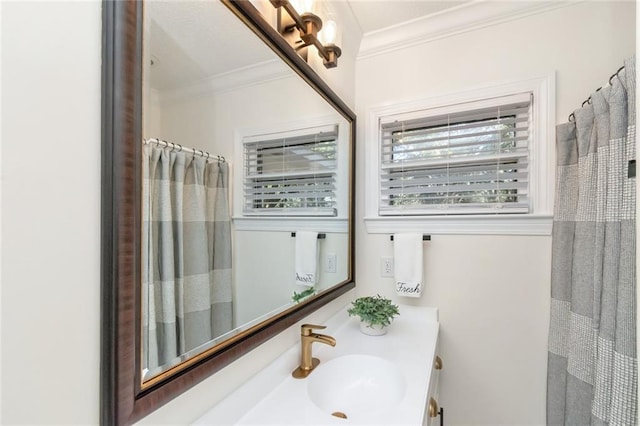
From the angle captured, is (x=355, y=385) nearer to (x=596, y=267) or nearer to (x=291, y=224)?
(x=291, y=224)

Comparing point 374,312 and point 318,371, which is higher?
point 374,312

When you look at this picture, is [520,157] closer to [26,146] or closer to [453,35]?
[453,35]

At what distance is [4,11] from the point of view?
401 mm

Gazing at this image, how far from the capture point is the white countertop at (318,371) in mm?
779

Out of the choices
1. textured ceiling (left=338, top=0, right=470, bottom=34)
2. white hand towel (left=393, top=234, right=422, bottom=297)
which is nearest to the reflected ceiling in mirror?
white hand towel (left=393, top=234, right=422, bottom=297)

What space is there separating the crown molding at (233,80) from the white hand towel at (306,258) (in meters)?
0.59

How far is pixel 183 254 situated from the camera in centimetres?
69

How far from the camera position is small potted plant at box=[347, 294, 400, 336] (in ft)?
4.38

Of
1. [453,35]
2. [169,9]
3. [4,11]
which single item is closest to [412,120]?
[453,35]

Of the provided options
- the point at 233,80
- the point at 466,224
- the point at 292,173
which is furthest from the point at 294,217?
the point at 466,224

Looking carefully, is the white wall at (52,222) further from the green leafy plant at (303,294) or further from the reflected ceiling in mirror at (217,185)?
the green leafy plant at (303,294)

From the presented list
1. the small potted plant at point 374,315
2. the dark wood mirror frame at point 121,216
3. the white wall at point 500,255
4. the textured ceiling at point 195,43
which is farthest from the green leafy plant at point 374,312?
the textured ceiling at point 195,43

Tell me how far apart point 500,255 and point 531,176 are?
407 mm

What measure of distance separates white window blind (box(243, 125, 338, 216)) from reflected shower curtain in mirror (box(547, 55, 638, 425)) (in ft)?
3.30
